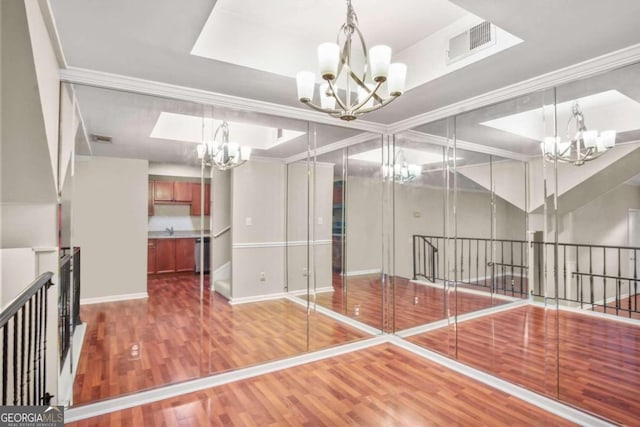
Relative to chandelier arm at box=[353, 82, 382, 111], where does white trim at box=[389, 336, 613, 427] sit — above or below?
below

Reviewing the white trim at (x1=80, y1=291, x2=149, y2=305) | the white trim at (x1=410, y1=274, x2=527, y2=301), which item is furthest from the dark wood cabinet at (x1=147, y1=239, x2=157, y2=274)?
the white trim at (x1=410, y1=274, x2=527, y2=301)

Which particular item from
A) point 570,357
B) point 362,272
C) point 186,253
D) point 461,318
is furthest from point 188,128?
point 570,357

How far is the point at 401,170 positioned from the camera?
3.97m

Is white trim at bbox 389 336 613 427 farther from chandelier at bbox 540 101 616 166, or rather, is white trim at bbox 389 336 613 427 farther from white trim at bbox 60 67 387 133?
white trim at bbox 60 67 387 133

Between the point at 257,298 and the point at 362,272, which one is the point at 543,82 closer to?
the point at 362,272

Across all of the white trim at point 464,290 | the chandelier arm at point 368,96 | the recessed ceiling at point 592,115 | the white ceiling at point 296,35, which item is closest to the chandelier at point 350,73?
the chandelier arm at point 368,96

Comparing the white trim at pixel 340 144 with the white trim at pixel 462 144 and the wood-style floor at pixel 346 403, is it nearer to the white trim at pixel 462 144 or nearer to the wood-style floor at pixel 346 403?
the white trim at pixel 462 144

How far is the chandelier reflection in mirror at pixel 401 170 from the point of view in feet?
12.7

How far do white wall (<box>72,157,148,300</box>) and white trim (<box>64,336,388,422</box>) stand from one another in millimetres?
784

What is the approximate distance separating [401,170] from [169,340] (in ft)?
9.49

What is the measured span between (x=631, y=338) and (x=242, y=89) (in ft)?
10.8

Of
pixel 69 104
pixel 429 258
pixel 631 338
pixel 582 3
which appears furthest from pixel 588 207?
pixel 69 104

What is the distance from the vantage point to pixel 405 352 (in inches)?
135

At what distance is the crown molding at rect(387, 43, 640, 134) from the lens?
2.20 metres
